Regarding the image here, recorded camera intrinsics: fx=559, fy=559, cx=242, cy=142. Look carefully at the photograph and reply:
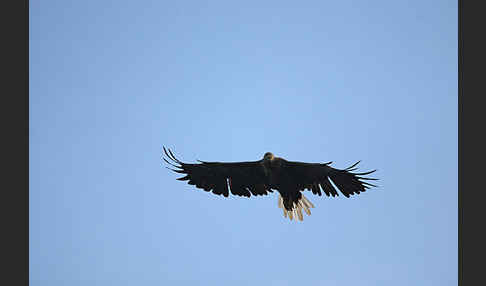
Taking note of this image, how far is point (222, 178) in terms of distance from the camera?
1485 cm

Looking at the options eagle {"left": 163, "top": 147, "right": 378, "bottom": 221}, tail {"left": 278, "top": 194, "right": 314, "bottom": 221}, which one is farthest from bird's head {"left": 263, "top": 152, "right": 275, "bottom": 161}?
tail {"left": 278, "top": 194, "right": 314, "bottom": 221}

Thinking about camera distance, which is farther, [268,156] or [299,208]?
[299,208]

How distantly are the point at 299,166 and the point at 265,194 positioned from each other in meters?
1.35

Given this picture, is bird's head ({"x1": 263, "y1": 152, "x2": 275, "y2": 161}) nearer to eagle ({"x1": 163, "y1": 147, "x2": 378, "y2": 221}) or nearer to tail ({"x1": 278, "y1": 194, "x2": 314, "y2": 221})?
eagle ({"x1": 163, "y1": 147, "x2": 378, "y2": 221})

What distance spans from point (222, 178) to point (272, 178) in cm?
145

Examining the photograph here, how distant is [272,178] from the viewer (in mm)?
14195

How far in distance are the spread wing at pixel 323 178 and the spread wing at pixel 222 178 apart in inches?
36.1

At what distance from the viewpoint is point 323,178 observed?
14430 millimetres

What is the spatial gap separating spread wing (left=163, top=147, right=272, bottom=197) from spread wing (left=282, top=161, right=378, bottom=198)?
92 centimetres

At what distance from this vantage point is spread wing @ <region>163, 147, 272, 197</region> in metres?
14.7

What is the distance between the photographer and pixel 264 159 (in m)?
14.0

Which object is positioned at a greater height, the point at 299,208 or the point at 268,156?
the point at 268,156

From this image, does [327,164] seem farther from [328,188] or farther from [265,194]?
[265,194]

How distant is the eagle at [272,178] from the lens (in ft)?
46.2
